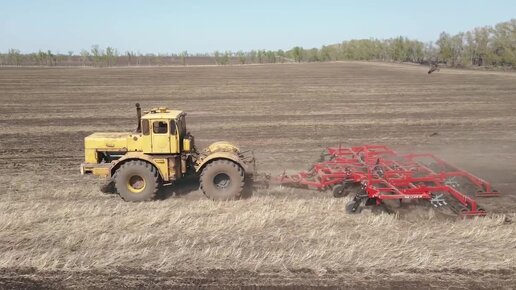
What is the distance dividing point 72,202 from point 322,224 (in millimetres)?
5870

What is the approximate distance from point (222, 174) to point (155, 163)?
1.58m

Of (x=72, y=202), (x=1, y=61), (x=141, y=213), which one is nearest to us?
(x=141, y=213)

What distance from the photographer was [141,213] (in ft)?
31.0

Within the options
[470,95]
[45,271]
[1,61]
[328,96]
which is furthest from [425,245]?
[1,61]

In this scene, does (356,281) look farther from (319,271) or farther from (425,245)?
(425,245)

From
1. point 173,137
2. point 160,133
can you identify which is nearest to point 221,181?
point 173,137

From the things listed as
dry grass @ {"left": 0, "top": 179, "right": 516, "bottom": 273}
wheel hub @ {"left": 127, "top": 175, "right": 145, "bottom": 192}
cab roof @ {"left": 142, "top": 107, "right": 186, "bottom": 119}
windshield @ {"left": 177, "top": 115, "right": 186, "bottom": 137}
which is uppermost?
cab roof @ {"left": 142, "top": 107, "right": 186, "bottom": 119}

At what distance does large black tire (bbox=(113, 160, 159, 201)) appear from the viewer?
9977 millimetres

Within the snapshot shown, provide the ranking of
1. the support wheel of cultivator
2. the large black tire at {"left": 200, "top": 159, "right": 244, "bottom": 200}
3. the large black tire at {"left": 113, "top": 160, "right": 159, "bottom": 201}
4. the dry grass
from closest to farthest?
1. the dry grass
2. the large black tire at {"left": 113, "top": 160, "right": 159, "bottom": 201}
3. the large black tire at {"left": 200, "top": 159, "right": 244, "bottom": 200}
4. the support wheel of cultivator

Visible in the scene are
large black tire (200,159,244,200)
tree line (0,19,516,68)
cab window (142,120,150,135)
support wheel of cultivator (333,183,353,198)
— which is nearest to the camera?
cab window (142,120,150,135)

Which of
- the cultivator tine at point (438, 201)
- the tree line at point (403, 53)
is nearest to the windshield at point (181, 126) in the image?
the cultivator tine at point (438, 201)

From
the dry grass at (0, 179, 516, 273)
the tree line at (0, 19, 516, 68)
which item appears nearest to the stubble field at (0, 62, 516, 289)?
the dry grass at (0, 179, 516, 273)

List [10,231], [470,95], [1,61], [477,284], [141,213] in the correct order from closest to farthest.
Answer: [477,284] → [10,231] → [141,213] → [470,95] → [1,61]

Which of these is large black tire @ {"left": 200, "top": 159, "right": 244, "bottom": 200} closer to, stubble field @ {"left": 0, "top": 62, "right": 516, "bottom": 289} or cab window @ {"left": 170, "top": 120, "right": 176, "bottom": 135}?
stubble field @ {"left": 0, "top": 62, "right": 516, "bottom": 289}
